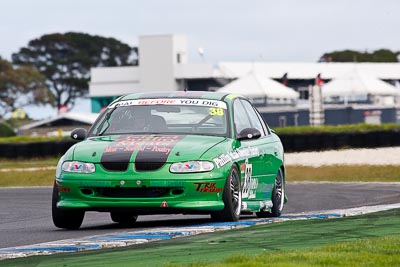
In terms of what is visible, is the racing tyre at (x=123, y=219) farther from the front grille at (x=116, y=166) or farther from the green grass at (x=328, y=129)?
the green grass at (x=328, y=129)

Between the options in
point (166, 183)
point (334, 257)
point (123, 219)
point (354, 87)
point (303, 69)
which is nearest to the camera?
point (334, 257)

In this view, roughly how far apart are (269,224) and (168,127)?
1690mm

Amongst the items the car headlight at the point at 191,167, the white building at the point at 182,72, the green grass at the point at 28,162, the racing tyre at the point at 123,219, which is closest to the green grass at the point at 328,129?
the green grass at the point at 28,162

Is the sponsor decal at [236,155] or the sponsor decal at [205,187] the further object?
the sponsor decal at [236,155]

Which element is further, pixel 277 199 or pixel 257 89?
pixel 257 89

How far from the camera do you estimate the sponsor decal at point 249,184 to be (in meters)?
11.8

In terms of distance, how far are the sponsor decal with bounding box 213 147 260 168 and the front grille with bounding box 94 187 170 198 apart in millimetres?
528

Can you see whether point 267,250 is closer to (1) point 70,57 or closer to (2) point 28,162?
(2) point 28,162

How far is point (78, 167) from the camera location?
1109cm

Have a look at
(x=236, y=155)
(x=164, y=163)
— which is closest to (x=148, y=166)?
(x=164, y=163)

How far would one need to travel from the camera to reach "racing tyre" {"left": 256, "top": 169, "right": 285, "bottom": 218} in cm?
1291

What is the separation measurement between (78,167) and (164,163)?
2.52 feet

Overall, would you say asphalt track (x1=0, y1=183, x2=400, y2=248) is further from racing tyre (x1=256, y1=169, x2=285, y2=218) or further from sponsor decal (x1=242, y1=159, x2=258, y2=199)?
racing tyre (x1=256, y1=169, x2=285, y2=218)

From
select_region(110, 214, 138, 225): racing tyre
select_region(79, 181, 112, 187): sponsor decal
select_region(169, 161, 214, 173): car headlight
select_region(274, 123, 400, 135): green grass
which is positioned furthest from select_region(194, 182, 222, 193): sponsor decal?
select_region(274, 123, 400, 135): green grass
